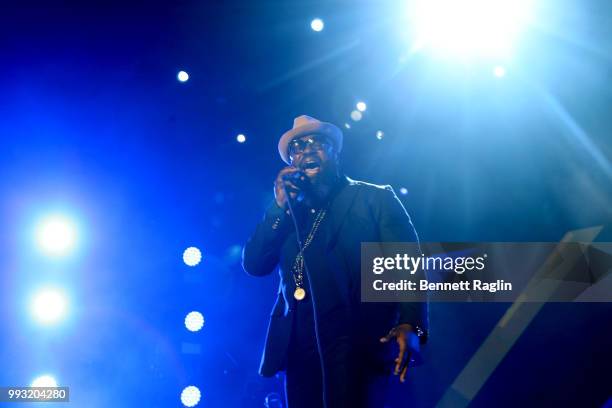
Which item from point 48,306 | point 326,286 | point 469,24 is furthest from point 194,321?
point 469,24

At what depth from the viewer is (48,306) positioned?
124 inches

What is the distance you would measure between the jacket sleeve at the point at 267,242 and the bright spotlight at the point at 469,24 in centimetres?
203

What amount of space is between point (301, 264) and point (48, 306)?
81.4 inches

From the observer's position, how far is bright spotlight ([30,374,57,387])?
10.0ft

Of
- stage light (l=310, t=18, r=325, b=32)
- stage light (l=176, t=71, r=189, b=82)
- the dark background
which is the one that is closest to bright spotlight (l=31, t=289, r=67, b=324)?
the dark background

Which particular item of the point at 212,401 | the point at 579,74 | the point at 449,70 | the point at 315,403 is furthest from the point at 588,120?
the point at 212,401

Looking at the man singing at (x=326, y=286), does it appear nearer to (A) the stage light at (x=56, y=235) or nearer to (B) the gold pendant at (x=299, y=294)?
(B) the gold pendant at (x=299, y=294)

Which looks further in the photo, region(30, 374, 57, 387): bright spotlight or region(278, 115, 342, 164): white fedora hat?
region(30, 374, 57, 387): bright spotlight

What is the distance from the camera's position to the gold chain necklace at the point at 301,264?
1786 millimetres

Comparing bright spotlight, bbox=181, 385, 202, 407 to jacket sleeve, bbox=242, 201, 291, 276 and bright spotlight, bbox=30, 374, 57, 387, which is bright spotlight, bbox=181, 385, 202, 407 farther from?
jacket sleeve, bbox=242, 201, 291, 276

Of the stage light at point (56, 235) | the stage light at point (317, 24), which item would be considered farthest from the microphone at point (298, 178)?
the stage light at point (56, 235)

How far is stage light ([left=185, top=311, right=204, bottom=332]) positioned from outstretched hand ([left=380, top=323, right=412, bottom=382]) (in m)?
1.91

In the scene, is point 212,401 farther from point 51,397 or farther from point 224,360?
point 51,397

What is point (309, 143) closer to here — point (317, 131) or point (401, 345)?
point (317, 131)
